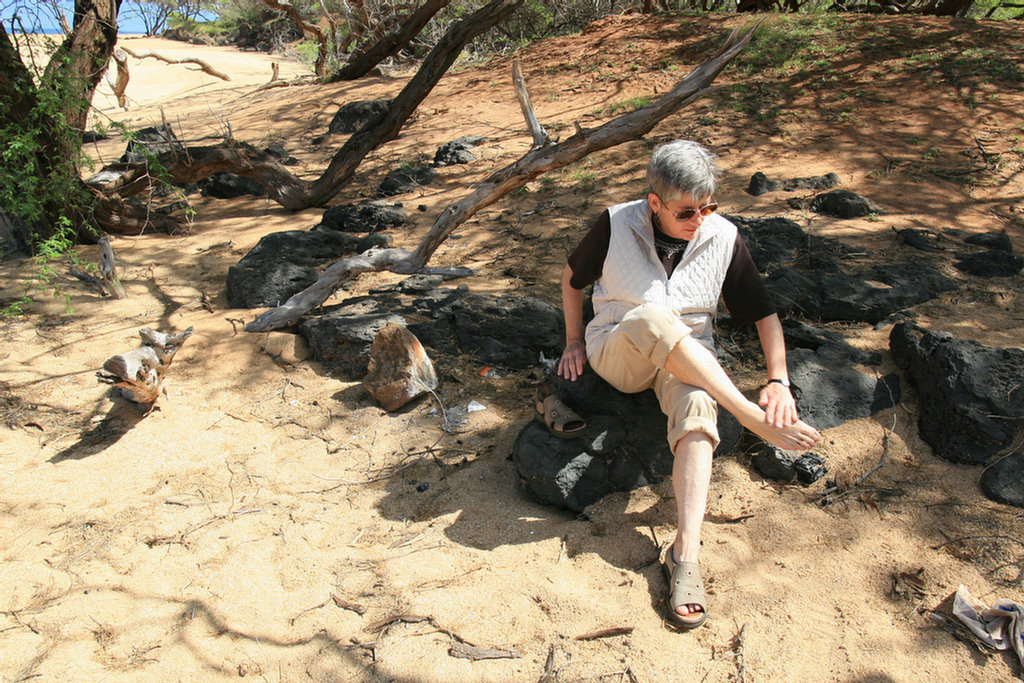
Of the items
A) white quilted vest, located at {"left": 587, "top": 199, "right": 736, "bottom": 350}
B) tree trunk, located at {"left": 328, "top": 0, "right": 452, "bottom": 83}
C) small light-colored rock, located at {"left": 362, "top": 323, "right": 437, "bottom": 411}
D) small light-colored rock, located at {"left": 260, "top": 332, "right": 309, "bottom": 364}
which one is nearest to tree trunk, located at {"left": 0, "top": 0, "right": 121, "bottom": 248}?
small light-colored rock, located at {"left": 260, "top": 332, "right": 309, "bottom": 364}

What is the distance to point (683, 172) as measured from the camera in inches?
93.7

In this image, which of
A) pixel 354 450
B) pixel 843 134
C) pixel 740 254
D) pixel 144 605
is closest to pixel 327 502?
pixel 354 450

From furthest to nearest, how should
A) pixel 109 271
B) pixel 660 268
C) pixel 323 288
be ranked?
pixel 109 271 < pixel 323 288 < pixel 660 268

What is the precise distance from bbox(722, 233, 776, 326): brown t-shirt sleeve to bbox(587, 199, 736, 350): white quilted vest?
4 centimetres

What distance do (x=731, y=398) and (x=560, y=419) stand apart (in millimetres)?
797

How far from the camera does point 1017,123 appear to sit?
252 inches

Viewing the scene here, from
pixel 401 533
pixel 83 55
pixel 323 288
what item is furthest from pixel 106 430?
pixel 83 55

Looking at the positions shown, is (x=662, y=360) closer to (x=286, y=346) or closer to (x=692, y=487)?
(x=692, y=487)

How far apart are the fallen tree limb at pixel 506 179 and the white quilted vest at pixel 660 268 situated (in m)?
2.31

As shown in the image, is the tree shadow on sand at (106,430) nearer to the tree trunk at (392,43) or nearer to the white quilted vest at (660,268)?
the white quilted vest at (660,268)

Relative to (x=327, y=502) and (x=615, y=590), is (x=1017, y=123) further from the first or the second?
(x=327, y=502)

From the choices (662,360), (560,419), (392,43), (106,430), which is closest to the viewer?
(662,360)

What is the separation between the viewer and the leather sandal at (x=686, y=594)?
2.28 meters

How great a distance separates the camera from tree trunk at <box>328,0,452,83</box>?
7.36 metres
